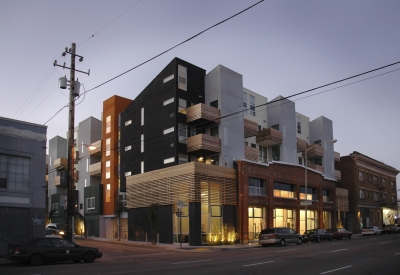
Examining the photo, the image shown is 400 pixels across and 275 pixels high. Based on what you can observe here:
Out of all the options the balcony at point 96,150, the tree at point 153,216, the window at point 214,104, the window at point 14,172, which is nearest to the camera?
the window at point 14,172

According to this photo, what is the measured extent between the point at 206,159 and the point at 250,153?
495 cm

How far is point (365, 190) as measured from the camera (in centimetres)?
6625

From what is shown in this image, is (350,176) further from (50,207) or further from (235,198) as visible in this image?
(50,207)

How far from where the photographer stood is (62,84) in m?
24.5

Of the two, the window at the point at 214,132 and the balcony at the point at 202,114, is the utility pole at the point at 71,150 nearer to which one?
the balcony at the point at 202,114

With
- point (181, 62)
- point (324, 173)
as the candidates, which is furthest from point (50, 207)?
point (324, 173)

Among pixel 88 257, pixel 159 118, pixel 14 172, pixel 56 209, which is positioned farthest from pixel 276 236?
pixel 56 209

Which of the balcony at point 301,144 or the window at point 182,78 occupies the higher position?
the window at point 182,78

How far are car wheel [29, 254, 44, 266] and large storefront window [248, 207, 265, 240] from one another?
24.8 m

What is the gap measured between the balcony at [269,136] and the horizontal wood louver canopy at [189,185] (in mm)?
8570

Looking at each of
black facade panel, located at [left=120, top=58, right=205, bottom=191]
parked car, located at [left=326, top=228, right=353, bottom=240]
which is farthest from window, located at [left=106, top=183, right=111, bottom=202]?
parked car, located at [left=326, top=228, right=353, bottom=240]

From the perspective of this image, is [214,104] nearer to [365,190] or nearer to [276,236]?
[276,236]

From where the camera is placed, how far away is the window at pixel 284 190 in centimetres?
4478

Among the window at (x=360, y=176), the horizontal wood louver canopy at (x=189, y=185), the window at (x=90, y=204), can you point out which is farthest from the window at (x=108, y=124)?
the window at (x=360, y=176)
